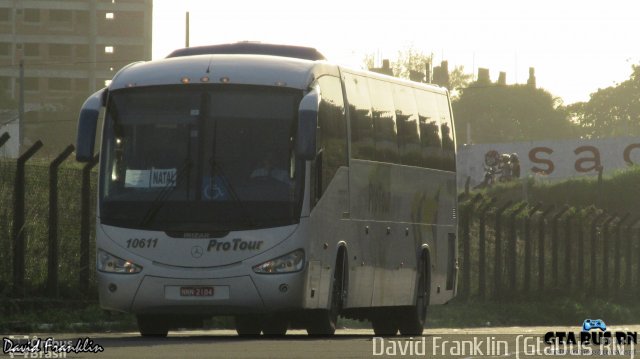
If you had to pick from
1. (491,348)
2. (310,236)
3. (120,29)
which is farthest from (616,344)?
(120,29)

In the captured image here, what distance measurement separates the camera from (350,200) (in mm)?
20906

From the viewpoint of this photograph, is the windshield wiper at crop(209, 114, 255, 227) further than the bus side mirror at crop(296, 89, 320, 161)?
Yes

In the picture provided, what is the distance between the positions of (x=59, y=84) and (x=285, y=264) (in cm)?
11819

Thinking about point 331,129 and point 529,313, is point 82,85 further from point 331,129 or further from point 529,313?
point 331,129

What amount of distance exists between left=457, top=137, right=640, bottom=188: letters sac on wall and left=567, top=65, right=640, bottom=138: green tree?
55.5 metres

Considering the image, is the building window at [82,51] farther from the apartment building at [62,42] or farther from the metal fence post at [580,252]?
the metal fence post at [580,252]

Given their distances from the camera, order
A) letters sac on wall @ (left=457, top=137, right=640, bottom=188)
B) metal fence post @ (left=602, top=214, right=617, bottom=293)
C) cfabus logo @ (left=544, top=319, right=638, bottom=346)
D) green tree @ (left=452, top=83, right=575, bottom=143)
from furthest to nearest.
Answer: green tree @ (left=452, top=83, right=575, bottom=143), letters sac on wall @ (left=457, top=137, right=640, bottom=188), metal fence post @ (left=602, top=214, right=617, bottom=293), cfabus logo @ (left=544, top=319, right=638, bottom=346)

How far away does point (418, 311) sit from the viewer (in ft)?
79.8

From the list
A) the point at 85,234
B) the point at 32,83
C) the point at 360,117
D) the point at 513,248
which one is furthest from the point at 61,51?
the point at 360,117

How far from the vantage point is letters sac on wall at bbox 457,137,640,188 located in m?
98.8

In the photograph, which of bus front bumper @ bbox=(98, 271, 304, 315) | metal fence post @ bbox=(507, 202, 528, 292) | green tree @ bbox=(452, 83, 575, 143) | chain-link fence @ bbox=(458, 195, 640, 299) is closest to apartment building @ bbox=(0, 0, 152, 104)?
green tree @ bbox=(452, 83, 575, 143)

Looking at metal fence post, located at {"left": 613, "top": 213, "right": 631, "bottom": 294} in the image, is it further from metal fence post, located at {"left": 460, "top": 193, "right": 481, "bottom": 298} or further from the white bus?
the white bus

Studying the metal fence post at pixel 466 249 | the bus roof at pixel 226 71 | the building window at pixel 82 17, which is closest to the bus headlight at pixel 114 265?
the bus roof at pixel 226 71

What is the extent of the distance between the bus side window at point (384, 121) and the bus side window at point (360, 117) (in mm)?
212
